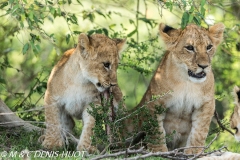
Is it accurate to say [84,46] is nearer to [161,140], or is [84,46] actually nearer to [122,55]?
[161,140]

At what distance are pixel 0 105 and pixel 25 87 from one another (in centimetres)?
251

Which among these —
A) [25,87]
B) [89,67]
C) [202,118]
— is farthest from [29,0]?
[25,87]

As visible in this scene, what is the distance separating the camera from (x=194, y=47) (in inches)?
233

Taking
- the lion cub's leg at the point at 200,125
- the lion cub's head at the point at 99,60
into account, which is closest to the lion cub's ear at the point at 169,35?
the lion cub's head at the point at 99,60

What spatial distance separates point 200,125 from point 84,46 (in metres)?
1.36

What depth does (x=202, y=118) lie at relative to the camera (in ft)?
20.3

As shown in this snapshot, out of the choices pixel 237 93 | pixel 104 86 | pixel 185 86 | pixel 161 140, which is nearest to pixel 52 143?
pixel 104 86

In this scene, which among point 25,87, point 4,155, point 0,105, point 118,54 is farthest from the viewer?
point 25,87

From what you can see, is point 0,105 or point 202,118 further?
point 0,105

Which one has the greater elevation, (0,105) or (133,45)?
(133,45)

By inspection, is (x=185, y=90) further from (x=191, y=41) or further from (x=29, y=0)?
(x=29, y=0)

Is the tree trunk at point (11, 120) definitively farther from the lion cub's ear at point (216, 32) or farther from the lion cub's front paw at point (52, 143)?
the lion cub's ear at point (216, 32)

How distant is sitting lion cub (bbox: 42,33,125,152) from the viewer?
19.4 feet

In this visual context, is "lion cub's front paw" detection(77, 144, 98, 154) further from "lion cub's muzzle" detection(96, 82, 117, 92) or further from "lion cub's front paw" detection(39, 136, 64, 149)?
"lion cub's muzzle" detection(96, 82, 117, 92)
